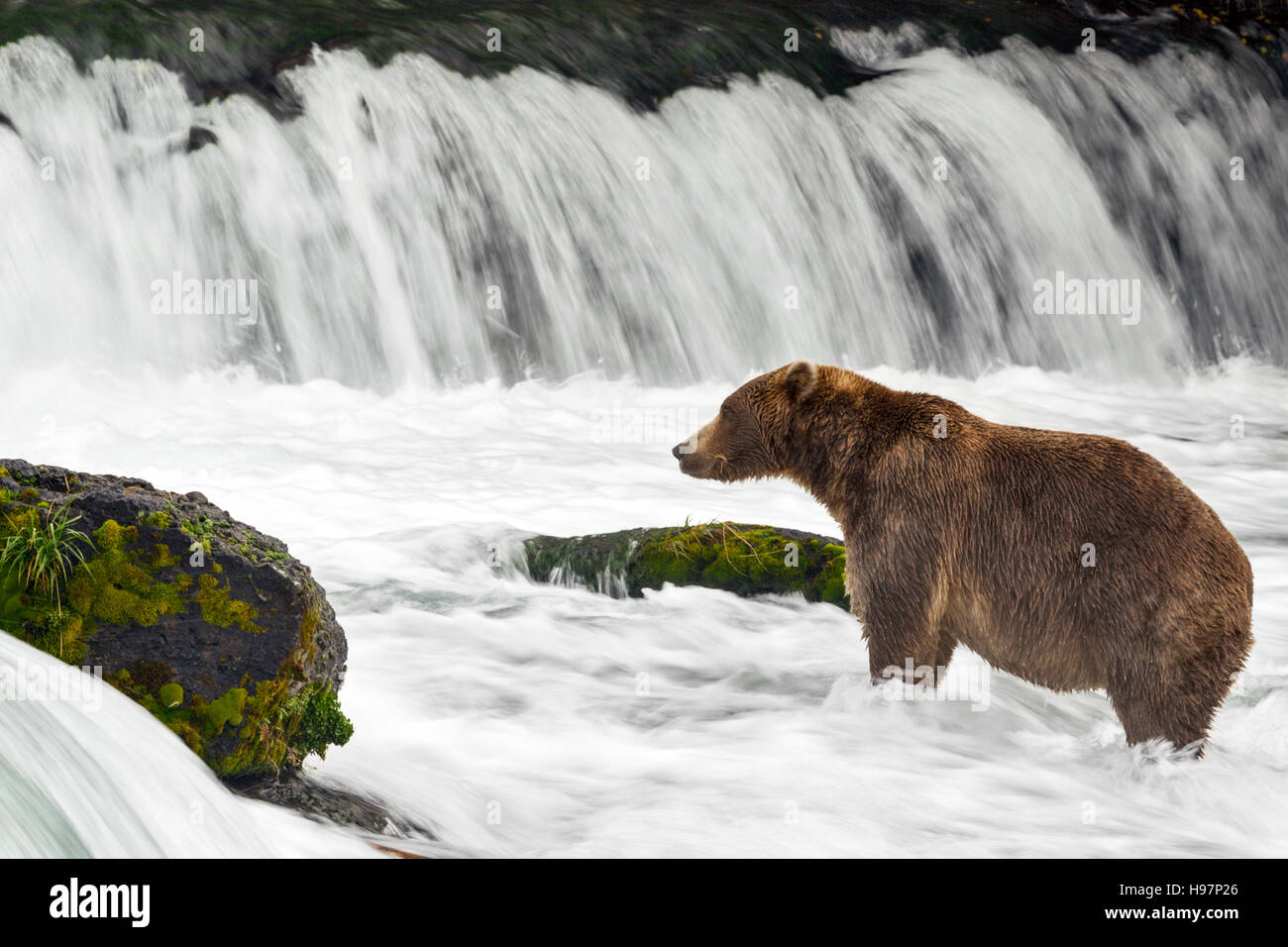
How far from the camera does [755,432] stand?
17.8 ft

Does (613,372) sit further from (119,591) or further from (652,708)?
(119,591)

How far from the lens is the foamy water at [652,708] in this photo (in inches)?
184

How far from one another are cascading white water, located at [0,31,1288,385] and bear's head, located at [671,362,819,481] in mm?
7629

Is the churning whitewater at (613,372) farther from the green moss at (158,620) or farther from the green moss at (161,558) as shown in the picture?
the green moss at (161,558)

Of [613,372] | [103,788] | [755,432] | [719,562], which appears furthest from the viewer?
[613,372]

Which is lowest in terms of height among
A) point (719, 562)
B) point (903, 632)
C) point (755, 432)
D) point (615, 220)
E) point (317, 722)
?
point (719, 562)

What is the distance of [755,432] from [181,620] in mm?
2233

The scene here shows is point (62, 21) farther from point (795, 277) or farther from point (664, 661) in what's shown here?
point (664, 661)

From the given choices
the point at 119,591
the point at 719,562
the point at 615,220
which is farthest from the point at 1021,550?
the point at 615,220

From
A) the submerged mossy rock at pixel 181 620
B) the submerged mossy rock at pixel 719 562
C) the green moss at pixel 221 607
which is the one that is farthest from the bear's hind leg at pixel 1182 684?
the green moss at pixel 221 607

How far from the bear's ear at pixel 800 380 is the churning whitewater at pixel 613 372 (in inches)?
46.8

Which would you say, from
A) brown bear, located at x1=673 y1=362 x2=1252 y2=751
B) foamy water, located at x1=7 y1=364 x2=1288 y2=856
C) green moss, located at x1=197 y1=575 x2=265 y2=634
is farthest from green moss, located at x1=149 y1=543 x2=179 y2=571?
brown bear, located at x1=673 y1=362 x2=1252 y2=751

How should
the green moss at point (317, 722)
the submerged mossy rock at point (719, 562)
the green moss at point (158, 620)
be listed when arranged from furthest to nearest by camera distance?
the submerged mossy rock at point (719, 562), the green moss at point (317, 722), the green moss at point (158, 620)

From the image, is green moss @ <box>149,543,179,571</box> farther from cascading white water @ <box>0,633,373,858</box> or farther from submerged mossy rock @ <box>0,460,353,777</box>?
cascading white water @ <box>0,633,373,858</box>
